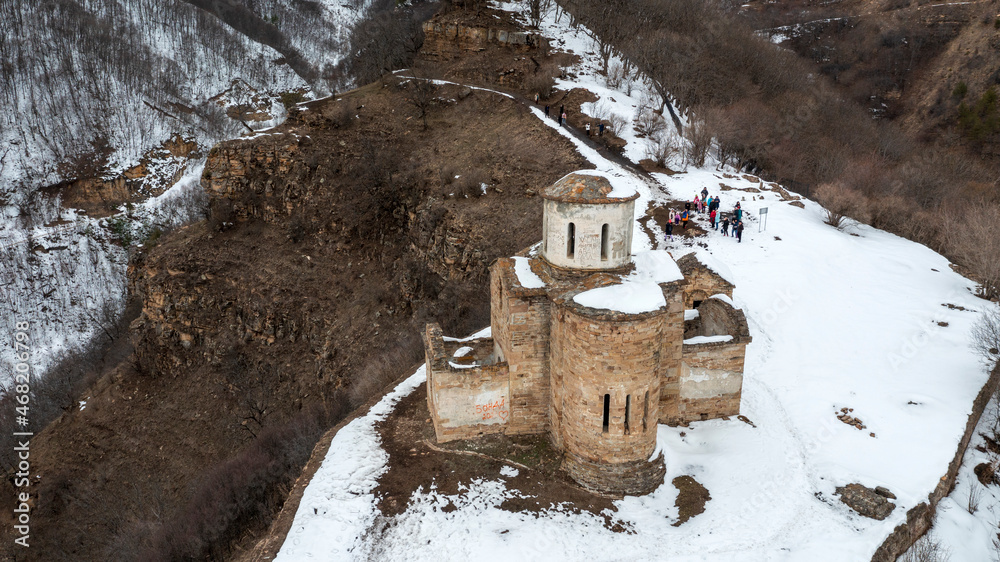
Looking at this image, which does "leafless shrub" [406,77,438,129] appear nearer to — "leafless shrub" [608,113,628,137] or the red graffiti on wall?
"leafless shrub" [608,113,628,137]

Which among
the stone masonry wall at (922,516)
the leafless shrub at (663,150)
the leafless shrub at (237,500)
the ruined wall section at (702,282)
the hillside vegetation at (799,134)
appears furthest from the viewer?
Result: the leafless shrub at (663,150)

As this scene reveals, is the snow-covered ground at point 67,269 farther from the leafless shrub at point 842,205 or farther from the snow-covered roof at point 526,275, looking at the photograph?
the leafless shrub at point 842,205

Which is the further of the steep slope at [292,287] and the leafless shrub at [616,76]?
the leafless shrub at [616,76]

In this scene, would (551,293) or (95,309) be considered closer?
(551,293)

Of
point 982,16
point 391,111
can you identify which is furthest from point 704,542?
point 982,16

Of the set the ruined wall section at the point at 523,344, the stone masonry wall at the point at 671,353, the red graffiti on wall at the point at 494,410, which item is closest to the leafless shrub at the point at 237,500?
the red graffiti on wall at the point at 494,410

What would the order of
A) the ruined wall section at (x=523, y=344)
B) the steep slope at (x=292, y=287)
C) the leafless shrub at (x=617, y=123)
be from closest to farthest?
1. the ruined wall section at (x=523, y=344)
2. the steep slope at (x=292, y=287)
3. the leafless shrub at (x=617, y=123)

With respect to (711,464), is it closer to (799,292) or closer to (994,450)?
(994,450)

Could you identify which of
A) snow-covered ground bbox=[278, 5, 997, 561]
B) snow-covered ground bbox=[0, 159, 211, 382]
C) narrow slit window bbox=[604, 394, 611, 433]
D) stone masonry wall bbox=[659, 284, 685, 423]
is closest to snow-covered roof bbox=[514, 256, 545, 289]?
narrow slit window bbox=[604, 394, 611, 433]
